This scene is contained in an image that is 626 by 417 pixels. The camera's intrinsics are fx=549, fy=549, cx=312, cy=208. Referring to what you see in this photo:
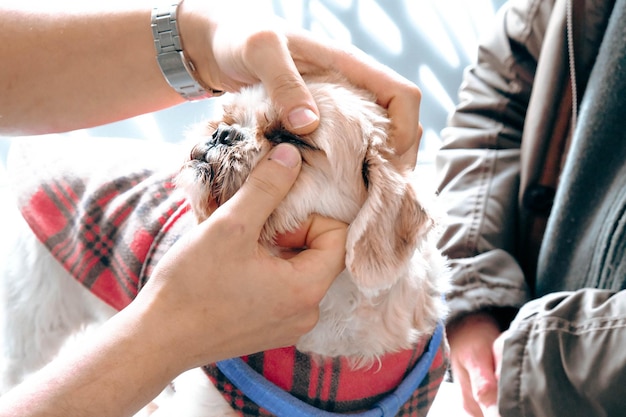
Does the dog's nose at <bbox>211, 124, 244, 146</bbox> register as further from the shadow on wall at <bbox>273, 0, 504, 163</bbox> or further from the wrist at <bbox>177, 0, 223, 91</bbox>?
the shadow on wall at <bbox>273, 0, 504, 163</bbox>

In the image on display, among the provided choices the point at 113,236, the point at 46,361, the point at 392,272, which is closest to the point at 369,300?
the point at 392,272

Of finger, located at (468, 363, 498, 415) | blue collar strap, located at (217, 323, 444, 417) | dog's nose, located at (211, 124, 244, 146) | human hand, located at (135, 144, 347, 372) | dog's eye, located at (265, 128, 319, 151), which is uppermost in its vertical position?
dog's eye, located at (265, 128, 319, 151)

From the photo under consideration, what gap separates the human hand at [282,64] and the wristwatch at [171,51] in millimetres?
16

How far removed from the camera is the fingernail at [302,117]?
0.90m

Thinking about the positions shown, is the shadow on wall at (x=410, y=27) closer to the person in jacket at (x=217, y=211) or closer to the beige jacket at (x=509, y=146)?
the beige jacket at (x=509, y=146)

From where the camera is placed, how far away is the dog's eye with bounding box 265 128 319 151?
0.96 m

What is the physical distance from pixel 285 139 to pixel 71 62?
0.48m

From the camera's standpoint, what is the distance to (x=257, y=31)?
35.5 inches

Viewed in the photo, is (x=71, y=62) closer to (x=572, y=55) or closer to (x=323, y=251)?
(x=323, y=251)

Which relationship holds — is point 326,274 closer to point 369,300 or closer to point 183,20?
point 369,300

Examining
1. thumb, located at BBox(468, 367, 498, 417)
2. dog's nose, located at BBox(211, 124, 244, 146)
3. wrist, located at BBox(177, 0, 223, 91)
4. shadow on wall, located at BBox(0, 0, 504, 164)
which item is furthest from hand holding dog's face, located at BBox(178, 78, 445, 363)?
shadow on wall, located at BBox(0, 0, 504, 164)

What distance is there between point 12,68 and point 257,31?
52 cm

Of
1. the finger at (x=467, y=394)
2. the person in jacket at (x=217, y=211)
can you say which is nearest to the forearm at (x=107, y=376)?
the person in jacket at (x=217, y=211)

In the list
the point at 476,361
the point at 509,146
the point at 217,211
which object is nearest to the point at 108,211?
Result: the point at 217,211
